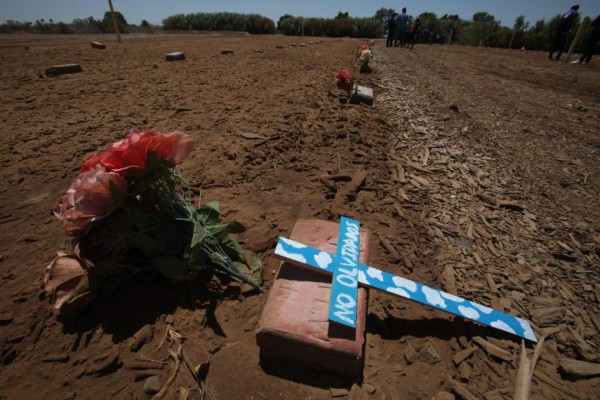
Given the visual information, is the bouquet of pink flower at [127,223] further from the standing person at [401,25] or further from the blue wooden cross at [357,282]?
the standing person at [401,25]

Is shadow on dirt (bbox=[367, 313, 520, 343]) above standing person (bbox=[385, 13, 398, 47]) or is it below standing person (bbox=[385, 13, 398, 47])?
below

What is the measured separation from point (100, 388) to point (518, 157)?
428 centimetres

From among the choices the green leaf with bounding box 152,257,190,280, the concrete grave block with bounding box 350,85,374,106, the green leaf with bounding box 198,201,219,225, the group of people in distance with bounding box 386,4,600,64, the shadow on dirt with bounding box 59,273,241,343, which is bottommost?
the shadow on dirt with bounding box 59,273,241,343

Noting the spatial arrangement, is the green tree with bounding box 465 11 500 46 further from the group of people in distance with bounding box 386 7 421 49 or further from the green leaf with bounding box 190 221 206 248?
the green leaf with bounding box 190 221 206 248

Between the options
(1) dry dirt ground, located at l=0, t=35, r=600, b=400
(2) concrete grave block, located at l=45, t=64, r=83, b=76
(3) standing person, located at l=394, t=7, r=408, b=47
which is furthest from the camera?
(3) standing person, located at l=394, t=7, r=408, b=47

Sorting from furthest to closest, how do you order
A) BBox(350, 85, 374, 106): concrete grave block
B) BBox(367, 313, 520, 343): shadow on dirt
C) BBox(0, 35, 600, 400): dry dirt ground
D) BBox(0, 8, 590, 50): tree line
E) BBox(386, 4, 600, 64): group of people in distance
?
BBox(0, 8, 590, 50): tree line < BBox(386, 4, 600, 64): group of people in distance < BBox(350, 85, 374, 106): concrete grave block < BBox(367, 313, 520, 343): shadow on dirt < BBox(0, 35, 600, 400): dry dirt ground

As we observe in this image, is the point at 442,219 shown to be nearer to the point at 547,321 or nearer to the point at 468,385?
the point at 547,321

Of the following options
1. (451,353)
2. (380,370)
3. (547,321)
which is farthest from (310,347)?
(547,321)

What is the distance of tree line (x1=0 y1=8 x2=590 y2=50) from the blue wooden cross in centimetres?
2844

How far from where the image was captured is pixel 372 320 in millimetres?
1562

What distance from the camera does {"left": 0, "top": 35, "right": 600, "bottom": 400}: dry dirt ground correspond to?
1.31 m

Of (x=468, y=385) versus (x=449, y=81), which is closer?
(x=468, y=385)

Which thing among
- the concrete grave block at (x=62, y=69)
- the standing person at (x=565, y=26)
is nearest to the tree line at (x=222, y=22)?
the standing person at (x=565, y=26)

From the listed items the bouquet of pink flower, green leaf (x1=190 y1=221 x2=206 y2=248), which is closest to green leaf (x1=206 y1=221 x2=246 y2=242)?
the bouquet of pink flower
